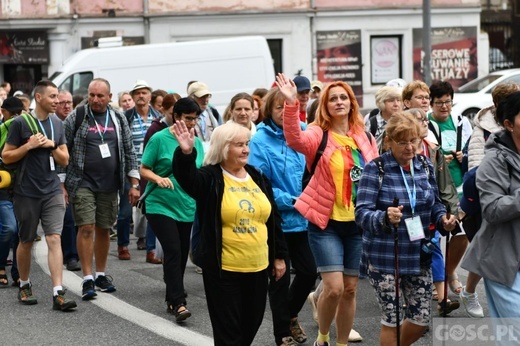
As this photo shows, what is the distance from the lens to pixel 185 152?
258 inches

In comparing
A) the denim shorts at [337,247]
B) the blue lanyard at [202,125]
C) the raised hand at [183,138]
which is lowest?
the denim shorts at [337,247]

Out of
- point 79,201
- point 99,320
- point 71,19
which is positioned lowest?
point 99,320

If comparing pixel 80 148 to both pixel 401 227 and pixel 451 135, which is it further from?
pixel 401 227

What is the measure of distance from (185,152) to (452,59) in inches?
1076

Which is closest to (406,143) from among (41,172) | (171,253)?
(171,253)

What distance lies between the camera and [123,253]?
41.7 ft

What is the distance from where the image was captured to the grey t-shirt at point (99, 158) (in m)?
10.3

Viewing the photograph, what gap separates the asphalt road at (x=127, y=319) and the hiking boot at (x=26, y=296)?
0.05 m

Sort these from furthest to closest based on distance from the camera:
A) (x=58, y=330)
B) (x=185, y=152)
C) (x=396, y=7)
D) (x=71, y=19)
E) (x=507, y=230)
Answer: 1. (x=396, y=7)
2. (x=71, y=19)
3. (x=58, y=330)
4. (x=185, y=152)
5. (x=507, y=230)

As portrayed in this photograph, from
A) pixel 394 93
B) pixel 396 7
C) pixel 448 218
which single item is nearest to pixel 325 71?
pixel 396 7

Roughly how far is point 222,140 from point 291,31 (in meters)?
25.6

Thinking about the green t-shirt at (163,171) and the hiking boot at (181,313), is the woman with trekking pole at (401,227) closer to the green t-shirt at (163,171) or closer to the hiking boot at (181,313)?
the hiking boot at (181,313)

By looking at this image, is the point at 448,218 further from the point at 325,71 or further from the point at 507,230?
the point at 325,71

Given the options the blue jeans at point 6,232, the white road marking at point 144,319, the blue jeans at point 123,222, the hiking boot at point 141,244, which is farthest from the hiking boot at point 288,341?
the hiking boot at point 141,244
